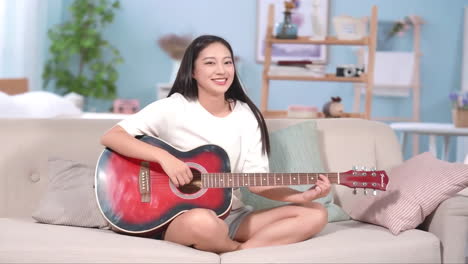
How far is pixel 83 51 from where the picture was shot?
6.59 meters

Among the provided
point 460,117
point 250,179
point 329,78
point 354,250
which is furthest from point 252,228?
point 460,117

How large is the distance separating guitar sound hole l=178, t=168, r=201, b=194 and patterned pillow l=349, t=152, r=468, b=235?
0.65 metres

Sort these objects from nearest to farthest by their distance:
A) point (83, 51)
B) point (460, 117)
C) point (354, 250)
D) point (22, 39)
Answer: point (354, 250), point (460, 117), point (22, 39), point (83, 51)

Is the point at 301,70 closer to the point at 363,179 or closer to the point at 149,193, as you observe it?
the point at 363,179

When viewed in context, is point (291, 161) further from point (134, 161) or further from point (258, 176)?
point (134, 161)

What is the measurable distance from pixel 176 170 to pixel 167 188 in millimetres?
83

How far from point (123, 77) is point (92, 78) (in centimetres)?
29

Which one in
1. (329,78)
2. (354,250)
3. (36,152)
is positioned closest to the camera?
(354,250)

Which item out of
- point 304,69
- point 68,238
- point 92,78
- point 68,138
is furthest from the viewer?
point 92,78

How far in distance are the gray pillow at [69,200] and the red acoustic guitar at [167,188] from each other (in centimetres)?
20

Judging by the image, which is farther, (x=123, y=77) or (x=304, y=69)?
(x=123, y=77)

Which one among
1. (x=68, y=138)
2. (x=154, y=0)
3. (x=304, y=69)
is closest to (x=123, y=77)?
(x=154, y=0)

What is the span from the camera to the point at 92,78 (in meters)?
6.78

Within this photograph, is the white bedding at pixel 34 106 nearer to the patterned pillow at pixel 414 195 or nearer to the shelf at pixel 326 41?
the shelf at pixel 326 41
